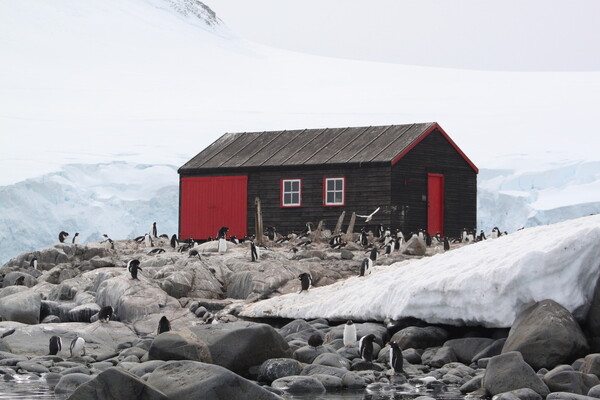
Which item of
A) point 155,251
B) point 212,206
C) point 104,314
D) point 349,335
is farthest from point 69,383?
A: point 212,206

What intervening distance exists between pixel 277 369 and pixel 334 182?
17.6 m

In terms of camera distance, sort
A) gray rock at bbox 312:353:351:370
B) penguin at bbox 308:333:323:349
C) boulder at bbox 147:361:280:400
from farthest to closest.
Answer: penguin at bbox 308:333:323:349 → gray rock at bbox 312:353:351:370 → boulder at bbox 147:361:280:400

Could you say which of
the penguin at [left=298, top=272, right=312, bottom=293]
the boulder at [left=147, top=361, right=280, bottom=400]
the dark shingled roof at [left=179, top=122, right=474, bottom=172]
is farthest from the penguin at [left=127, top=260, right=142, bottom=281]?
the dark shingled roof at [left=179, top=122, right=474, bottom=172]

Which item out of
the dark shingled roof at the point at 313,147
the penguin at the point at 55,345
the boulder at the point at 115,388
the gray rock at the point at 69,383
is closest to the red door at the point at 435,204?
the dark shingled roof at the point at 313,147

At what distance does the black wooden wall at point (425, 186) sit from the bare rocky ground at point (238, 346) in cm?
738

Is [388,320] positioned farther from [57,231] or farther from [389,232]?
[57,231]

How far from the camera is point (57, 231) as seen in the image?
141 feet

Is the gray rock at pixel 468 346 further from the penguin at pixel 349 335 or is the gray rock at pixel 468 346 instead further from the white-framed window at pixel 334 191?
the white-framed window at pixel 334 191

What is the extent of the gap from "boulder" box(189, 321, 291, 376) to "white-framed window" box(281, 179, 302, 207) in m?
17.3

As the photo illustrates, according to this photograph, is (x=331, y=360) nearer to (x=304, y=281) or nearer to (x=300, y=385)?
(x=300, y=385)

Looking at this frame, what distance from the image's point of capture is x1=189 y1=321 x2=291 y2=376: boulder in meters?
12.9

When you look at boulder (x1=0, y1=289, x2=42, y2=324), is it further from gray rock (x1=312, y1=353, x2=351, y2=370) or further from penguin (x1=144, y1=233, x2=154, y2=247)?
penguin (x1=144, y1=233, x2=154, y2=247)

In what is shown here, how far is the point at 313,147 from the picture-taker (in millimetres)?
31734

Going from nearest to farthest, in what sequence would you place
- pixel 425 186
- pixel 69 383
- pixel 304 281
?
pixel 69 383
pixel 304 281
pixel 425 186
